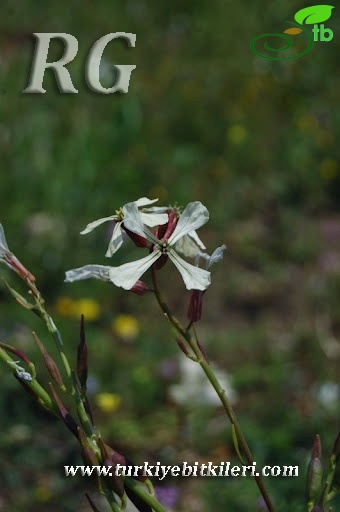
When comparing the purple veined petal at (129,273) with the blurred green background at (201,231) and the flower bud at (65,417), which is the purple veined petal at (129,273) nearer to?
the flower bud at (65,417)

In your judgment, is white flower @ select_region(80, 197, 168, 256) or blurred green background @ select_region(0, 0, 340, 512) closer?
white flower @ select_region(80, 197, 168, 256)

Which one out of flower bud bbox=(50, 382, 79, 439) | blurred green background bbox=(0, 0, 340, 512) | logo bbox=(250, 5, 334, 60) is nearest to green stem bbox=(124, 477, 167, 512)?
flower bud bbox=(50, 382, 79, 439)

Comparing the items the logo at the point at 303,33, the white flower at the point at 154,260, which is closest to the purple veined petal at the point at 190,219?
the white flower at the point at 154,260

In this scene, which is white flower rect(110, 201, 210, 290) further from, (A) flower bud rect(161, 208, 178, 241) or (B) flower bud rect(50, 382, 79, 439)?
(B) flower bud rect(50, 382, 79, 439)

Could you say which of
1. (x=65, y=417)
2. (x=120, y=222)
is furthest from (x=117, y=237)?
(x=65, y=417)

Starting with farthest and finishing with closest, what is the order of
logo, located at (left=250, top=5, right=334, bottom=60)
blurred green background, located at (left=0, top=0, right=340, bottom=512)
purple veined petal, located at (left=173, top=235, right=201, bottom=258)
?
logo, located at (left=250, top=5, right=334, bottom=60), blurred green background, located at (left=0, top=0, right=340, bottom=512), purple veined petal, located at (left=173, top=235, right=201, bottom=258)

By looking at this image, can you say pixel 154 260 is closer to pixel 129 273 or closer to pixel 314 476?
pixel 129 273

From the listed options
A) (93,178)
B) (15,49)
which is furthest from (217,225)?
(15,49)
